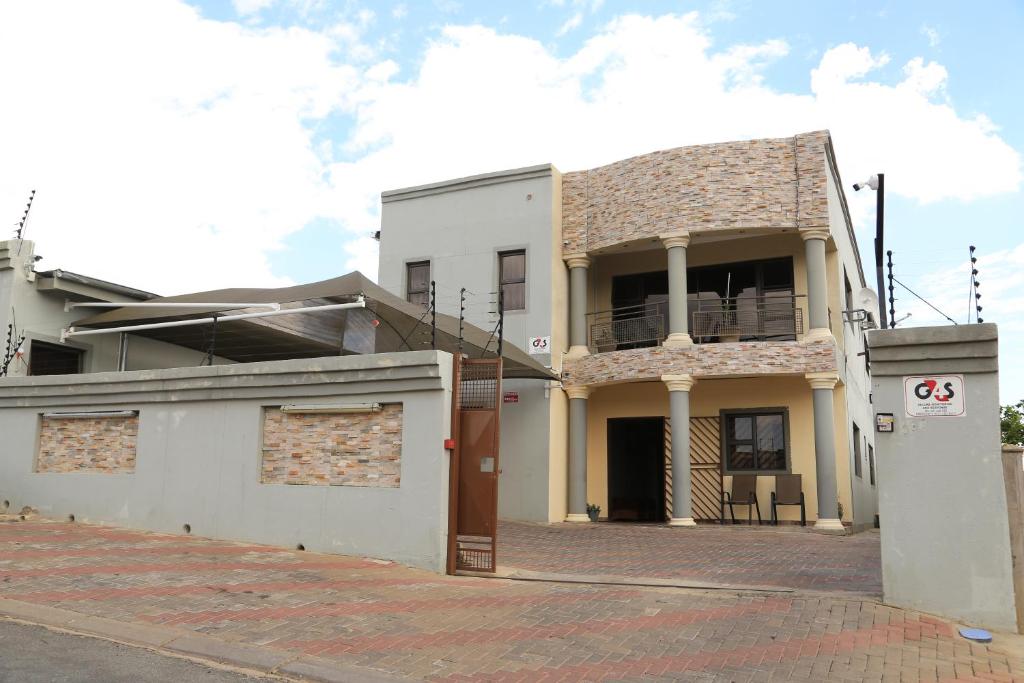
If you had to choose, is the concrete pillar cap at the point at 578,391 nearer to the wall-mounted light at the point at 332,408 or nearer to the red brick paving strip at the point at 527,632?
the wall-mounted light at the point at 332,408

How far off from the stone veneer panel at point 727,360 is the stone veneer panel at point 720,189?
→ 2.38 metres

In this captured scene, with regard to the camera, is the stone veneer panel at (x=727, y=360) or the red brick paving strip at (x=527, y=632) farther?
the stone veneer panel at (x=727, y=360)

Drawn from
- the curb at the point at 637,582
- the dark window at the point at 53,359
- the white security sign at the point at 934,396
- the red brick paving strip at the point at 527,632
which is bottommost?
the red brick paving strip at the point at 527,632

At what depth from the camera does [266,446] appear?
10.8 metres

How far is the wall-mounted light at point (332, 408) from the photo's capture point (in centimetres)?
996

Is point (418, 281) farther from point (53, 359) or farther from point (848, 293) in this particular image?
point (848, 293)

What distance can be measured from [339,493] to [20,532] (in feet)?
14.6

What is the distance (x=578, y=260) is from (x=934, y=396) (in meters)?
11.1

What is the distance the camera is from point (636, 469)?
1956 centimetres

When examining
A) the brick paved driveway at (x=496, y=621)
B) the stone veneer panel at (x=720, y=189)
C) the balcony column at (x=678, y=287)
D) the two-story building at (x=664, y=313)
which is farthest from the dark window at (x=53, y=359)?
the balcony column at (x=678, y=287)

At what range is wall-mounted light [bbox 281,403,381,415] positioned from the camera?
9.96 meters

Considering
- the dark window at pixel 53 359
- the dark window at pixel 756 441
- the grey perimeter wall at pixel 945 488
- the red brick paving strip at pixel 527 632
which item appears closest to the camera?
the red brick paving strip at pixel 527 632

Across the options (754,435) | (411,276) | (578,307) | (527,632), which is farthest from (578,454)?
(527,632)

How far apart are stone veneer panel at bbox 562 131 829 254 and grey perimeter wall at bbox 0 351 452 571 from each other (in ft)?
28.6
